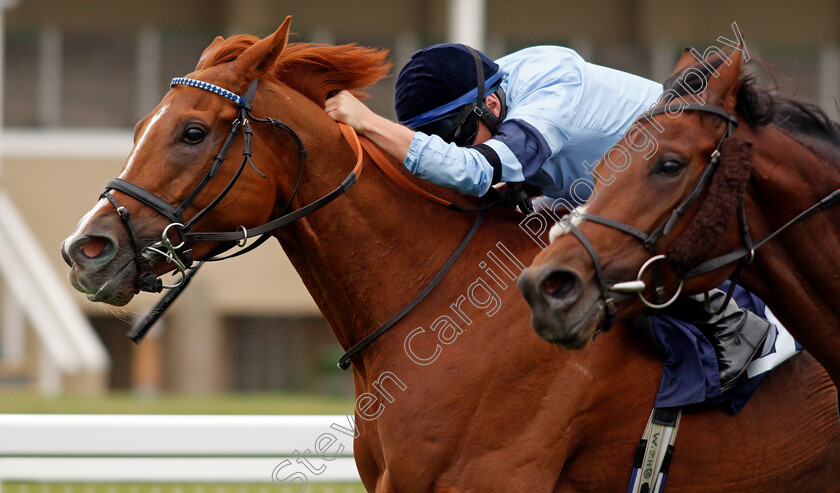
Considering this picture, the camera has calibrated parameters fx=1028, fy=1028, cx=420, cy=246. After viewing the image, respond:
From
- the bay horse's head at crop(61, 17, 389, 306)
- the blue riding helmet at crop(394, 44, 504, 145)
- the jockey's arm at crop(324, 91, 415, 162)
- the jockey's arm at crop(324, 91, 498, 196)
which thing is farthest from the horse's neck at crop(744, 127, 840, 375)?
the bay horse's head at crop(61, 17, 389, 306)

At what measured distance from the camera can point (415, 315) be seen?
3.15 m

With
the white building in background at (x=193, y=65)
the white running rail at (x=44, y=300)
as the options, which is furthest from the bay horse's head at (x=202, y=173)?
the white building in background at (x=193, y=65)

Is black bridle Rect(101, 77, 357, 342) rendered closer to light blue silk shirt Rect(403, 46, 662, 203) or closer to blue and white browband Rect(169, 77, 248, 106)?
blue and white browband Rect(169, 77, 248, 106)

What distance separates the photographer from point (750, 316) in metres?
3.17

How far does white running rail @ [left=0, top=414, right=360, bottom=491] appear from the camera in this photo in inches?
164

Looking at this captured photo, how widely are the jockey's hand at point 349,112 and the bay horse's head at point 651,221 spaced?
815 millimetres

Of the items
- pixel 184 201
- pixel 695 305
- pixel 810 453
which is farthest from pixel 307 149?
pixel 810 453

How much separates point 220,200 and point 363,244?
0.47 metres

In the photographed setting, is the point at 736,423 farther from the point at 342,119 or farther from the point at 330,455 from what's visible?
the point at 330,455

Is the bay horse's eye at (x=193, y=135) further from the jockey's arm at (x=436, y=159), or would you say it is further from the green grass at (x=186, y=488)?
the green grass at (x=186, y=488)

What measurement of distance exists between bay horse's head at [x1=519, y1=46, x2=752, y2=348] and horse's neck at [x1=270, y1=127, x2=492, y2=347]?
0.62 m

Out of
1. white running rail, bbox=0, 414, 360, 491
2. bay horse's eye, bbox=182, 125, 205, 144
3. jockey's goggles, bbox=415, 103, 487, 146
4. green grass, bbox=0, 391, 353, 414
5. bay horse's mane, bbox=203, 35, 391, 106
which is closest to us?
bay horse's eye, bbox=182, 125, 205, 144

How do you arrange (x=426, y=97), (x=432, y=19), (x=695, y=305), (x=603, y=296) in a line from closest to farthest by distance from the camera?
1. (x=603, y=296)
2. (x=695, y=305)
3. (x=426, y=97)
4. (x=432, y=19)

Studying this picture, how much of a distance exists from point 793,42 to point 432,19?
16.3 ft
